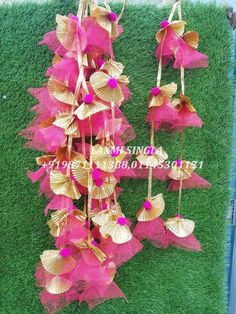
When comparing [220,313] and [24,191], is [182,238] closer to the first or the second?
[220,313]

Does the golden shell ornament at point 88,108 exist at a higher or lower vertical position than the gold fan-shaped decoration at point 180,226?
higher

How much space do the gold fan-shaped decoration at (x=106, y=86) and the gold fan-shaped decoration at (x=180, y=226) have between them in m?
0.31

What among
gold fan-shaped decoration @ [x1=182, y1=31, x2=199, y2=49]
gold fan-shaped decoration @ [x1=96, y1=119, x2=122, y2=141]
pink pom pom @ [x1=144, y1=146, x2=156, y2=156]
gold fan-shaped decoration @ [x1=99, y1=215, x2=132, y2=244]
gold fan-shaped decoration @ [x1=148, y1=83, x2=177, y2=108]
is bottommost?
gold fan-shaped decoration @ [x1=99, y1=215, x2=132, y2=244]

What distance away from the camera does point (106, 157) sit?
1.98 feet

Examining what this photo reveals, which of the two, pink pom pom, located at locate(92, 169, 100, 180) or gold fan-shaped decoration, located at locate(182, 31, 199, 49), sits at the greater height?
gold fan-shaped decoration, located at locate(182, 31, 199, 49)

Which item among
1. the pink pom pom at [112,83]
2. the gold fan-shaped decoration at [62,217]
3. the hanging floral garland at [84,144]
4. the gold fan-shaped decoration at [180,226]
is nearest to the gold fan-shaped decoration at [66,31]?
the hanging floral garland at [84,144]

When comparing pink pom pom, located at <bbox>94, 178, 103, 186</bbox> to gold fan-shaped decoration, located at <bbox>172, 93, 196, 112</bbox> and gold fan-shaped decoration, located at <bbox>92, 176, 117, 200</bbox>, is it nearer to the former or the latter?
gold fan-shaped decoration, located at <bbox>92, 176, 117, 200</bbox>

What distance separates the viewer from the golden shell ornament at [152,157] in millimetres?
675

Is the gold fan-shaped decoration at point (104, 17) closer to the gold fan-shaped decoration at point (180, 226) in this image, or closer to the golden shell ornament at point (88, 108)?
the golden shell ornament at point (88, 108)

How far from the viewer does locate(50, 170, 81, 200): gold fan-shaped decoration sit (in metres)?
0.61

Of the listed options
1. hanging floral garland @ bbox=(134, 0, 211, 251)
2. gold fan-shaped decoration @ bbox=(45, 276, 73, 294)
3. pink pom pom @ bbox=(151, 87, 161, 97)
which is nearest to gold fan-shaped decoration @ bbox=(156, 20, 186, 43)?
hanging floral garland @ bbox=(134, 0, 211, 251)

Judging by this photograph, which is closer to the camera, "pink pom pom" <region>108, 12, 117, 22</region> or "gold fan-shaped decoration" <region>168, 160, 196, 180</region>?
"pink pom pom" <region>108, 12, 117, 22</region>

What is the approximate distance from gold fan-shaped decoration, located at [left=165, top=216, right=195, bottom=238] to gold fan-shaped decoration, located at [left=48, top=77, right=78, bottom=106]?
1.14 ft

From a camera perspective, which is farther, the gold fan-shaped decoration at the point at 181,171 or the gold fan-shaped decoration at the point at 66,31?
the gold fan-shaped decoration at the point at 181,171
